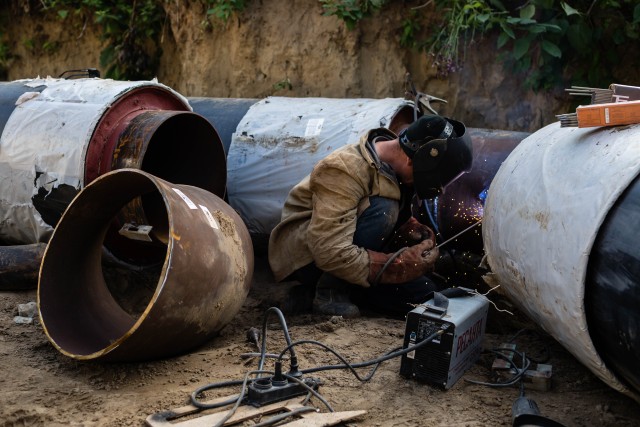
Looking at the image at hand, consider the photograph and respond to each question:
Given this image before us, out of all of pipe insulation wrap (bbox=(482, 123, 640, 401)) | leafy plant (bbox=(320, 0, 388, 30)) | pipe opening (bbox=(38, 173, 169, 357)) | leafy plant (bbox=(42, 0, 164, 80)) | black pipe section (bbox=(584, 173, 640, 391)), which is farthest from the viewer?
leafy plant (bbox=(42, 0, 164, 80))

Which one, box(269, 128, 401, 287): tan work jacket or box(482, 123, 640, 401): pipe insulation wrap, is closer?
box(482, 123, 640, 401): pipe insulation wrap

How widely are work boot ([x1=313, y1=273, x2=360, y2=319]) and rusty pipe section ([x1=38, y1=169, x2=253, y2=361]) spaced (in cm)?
66

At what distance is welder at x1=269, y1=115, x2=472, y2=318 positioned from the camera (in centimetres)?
387

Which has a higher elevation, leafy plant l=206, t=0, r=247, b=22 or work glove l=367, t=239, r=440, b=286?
leafy plant l=206, t=0, r=247, b=22

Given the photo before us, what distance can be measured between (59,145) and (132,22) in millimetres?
3261

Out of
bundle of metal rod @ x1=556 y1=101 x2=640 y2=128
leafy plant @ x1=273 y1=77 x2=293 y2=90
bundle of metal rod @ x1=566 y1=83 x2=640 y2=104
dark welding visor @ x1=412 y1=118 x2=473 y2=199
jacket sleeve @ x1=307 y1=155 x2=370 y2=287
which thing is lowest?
jacket sleeve @ x1=307 y1=155 x2=370 y2=287

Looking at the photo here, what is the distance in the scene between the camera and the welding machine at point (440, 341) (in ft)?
9.96

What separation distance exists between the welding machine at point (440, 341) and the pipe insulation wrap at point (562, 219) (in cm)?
→ 31

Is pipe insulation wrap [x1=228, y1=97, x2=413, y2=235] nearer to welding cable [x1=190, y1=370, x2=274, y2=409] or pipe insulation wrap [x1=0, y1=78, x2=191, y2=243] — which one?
pipe insulation wrap [x1=0, y1=78, x2=191, y2=243]

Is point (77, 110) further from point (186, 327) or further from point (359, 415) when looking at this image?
point (359, 415)

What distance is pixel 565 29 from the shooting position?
5320 millimetres

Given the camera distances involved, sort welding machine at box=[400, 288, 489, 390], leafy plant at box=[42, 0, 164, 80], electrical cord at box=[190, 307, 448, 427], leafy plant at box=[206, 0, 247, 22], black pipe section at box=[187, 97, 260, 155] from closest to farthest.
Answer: electrical cord at box=[190, 307, 448, 427] → welding machine at box=[400, 288, 489, 390] → black pipe section at box=[187, 97, 260, 155] → leafy plant at box=[206, 0, 247, 22] → leafy plant at box=[42, 0, 164, 80]

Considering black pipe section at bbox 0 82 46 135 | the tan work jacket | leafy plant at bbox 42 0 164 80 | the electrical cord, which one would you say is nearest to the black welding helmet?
the tan work jacket

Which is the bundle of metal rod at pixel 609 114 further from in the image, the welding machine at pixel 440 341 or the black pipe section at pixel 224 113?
the black pipe section at pixel 224 113
